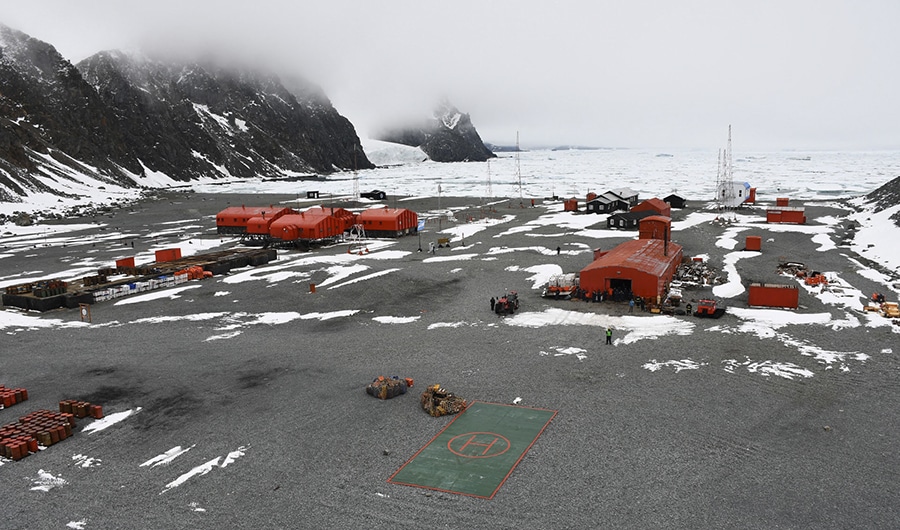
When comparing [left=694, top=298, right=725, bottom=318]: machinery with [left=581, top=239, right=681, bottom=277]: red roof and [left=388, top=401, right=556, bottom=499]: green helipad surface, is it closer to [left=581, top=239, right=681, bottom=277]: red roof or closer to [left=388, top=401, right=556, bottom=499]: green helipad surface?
[left=581, top=239, right=681, bottom=277]: red roof

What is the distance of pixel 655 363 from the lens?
26469 millimetres

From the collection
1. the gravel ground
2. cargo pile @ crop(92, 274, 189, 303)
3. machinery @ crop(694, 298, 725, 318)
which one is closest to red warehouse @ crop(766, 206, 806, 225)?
the gravel ground

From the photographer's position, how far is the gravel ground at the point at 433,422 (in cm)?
1580

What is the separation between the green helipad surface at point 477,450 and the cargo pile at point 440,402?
0.35 m

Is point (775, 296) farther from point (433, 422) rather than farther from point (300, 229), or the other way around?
point (300, 229)

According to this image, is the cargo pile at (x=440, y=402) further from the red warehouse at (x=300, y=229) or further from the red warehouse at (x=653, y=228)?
the red warehouse at (x=300, y=229)

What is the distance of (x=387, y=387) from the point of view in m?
23.2

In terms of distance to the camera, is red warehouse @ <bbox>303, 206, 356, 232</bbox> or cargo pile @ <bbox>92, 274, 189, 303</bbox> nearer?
cargo pile @ <bbox>92, 274, 189, 303</bbox>

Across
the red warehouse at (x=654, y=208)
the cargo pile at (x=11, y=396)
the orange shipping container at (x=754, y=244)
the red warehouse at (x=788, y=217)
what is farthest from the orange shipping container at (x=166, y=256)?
the red warehouse at (x=788, y=217)

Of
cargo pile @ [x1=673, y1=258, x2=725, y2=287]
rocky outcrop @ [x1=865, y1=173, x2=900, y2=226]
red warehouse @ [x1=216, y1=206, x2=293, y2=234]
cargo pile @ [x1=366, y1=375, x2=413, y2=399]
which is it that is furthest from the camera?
rocky outcrop @ [x1=865, y1=173, x2=900, y2=226]

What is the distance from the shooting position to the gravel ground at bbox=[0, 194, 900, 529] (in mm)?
15805

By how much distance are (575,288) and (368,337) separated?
1516cm

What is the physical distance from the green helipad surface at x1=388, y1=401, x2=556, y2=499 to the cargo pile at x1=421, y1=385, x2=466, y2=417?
0.35m

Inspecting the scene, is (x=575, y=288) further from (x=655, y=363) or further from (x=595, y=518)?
(x=595, y=518)
